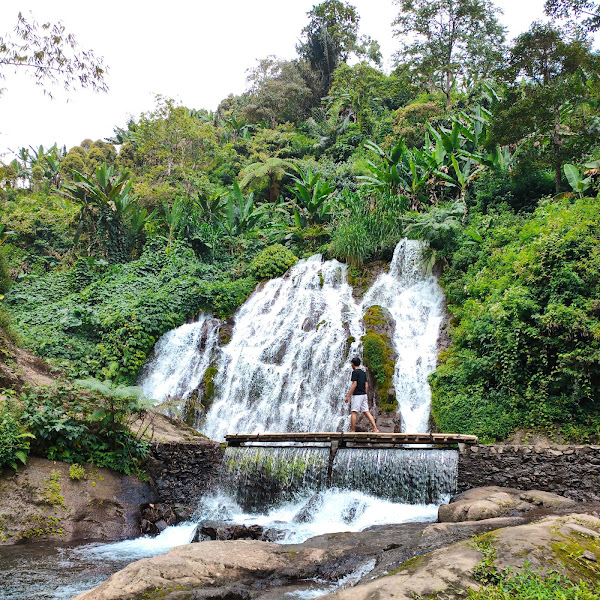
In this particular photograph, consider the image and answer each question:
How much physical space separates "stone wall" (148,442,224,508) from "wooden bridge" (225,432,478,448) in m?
0.50

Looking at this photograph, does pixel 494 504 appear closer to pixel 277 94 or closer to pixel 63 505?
pixel 63 505

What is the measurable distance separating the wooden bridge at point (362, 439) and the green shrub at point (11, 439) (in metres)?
3.48

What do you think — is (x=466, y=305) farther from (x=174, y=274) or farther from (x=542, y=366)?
(x=174, y=274)

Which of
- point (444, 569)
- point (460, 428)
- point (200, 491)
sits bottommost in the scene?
point (200, 491)

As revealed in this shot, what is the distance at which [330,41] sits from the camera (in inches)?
1400

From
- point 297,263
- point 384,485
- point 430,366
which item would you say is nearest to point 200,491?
point 384,485

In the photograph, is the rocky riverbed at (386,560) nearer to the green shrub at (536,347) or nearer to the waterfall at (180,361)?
the green shrub at (536,347)

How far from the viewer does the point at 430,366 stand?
12195mm

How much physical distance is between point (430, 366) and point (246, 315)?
22.3ft

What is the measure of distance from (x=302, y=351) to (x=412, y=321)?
3242 millimetres

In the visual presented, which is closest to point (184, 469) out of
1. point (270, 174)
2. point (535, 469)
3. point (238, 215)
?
point (535, 469)

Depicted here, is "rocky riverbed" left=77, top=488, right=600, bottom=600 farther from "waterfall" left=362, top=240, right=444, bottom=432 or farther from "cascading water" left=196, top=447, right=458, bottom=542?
"waterfall" left=362, top=240, right=444, bottom=432

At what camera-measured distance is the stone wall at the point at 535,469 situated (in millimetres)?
7371

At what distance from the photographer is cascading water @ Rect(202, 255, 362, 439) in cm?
1220
